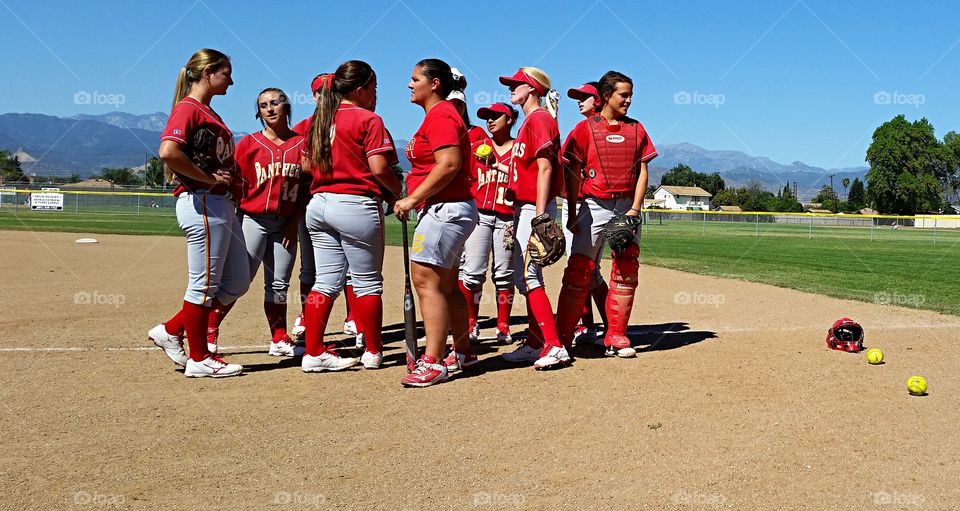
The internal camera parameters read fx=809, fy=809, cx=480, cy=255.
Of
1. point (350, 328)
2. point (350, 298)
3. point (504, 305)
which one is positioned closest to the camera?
point (504, 305)

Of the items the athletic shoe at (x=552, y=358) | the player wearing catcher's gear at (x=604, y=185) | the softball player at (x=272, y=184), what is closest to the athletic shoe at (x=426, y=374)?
the athletic shoe at (x=552, y=358)

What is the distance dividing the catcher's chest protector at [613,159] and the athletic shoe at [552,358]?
1247mm

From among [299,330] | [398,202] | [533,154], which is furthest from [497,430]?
[299,330]

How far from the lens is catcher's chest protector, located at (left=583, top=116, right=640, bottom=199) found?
20.1 ft

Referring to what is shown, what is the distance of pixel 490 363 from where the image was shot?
6.12 metres

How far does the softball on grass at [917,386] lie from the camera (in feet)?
16.0

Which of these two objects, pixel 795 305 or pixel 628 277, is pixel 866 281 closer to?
pixel 795 305

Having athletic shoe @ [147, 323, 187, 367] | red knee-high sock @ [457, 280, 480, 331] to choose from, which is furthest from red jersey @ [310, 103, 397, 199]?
athletic shoe @ [147, 323, 187, 367]

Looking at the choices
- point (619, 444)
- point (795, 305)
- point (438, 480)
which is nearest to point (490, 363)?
point (619, 444)

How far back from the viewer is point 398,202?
16.5ft

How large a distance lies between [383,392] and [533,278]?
1550 millimetres

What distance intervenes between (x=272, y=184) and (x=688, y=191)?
15129 cm

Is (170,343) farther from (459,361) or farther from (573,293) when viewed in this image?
Result: (573,293)

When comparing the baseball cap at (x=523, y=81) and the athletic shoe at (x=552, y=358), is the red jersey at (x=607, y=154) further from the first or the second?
the athletic shoe at (x=552, y=358)
